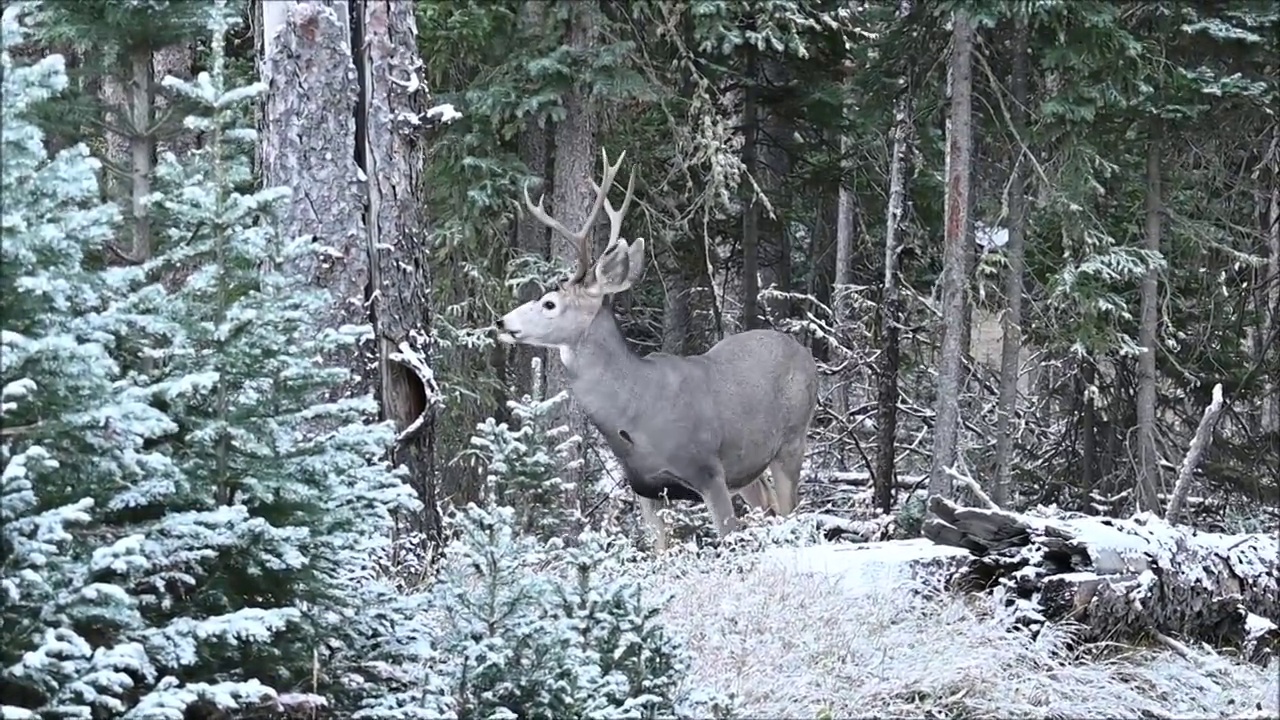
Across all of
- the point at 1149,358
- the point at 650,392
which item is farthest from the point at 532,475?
the point at 1149,358

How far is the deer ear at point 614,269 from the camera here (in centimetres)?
1034

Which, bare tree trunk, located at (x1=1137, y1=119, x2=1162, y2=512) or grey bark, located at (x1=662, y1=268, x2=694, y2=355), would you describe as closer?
bare tree trunk, located at (x1=1137, y1=119, x2=1162, y2=512)

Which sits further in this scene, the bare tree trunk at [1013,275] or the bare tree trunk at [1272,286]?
the bare tree trunk at [1272,286]

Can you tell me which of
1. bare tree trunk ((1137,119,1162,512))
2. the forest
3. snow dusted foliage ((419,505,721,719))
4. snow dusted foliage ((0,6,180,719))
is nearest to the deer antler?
the forest

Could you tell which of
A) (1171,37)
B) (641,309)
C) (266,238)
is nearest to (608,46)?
(1171,37)

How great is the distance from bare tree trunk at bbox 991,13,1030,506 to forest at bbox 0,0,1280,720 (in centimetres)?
5

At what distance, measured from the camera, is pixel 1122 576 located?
662 cm

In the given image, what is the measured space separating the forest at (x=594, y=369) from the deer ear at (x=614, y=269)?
3cm

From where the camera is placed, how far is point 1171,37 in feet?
37.8

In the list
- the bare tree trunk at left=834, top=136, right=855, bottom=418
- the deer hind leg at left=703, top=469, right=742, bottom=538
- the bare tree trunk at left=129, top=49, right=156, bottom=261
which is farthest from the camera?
the bare tree trunk at left=834, top=136, right=855, bottom=418

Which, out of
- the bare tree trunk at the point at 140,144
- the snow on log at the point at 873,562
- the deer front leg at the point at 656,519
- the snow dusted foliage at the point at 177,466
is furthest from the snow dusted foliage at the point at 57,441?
the deer front leg at the point at 656,519

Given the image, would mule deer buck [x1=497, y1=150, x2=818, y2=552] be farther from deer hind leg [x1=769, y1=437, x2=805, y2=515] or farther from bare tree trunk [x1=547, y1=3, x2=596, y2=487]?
bare tree trunk [x1=547, y1=3, x2=596, y2=487]

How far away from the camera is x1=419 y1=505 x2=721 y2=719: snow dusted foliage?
484 centimetres

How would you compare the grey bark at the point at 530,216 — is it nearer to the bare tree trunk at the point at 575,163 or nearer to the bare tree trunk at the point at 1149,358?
the bare tree trunk at the point at 575,163
